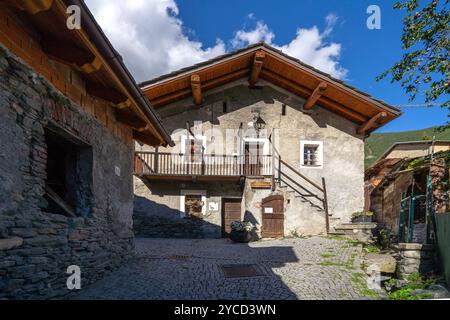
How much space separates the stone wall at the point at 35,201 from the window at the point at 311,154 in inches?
395

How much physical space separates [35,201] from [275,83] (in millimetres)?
12021

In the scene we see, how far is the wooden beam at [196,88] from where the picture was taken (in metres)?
12.3

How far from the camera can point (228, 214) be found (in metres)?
13.8

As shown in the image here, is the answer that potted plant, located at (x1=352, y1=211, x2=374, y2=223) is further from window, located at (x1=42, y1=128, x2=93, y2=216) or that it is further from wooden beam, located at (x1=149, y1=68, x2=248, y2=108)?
window, located at (x1=42, y1=128, x2=93, y2=216)

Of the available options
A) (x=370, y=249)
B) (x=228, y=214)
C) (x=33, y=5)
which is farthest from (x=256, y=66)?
(x=33, y=5)

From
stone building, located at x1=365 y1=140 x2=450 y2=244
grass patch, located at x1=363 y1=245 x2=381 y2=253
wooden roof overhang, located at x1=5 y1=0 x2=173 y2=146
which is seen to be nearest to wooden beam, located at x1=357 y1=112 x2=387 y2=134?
stone building, located at x1=365 y1=140 x2=450 y2=244

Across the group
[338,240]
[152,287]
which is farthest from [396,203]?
[152,287]

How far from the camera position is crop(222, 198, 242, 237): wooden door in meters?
13.8

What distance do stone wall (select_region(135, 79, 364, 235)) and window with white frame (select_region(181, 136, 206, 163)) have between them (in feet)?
0.70

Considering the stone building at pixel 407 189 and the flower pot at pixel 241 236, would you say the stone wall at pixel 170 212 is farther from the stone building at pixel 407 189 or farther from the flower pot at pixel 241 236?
the stone building at pixel 407 189

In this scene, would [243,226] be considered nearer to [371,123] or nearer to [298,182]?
[298,182]

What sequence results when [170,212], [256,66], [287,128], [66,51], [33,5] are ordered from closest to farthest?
1. [33,5]
2. [66,51]
3. [256,66]
4. [170,212]
5. [287,128]

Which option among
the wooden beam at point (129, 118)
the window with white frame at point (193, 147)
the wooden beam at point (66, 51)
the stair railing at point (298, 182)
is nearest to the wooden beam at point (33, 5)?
the wooden beam at point (66, 51)

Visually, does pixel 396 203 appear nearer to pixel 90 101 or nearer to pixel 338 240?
pixel 338 240
